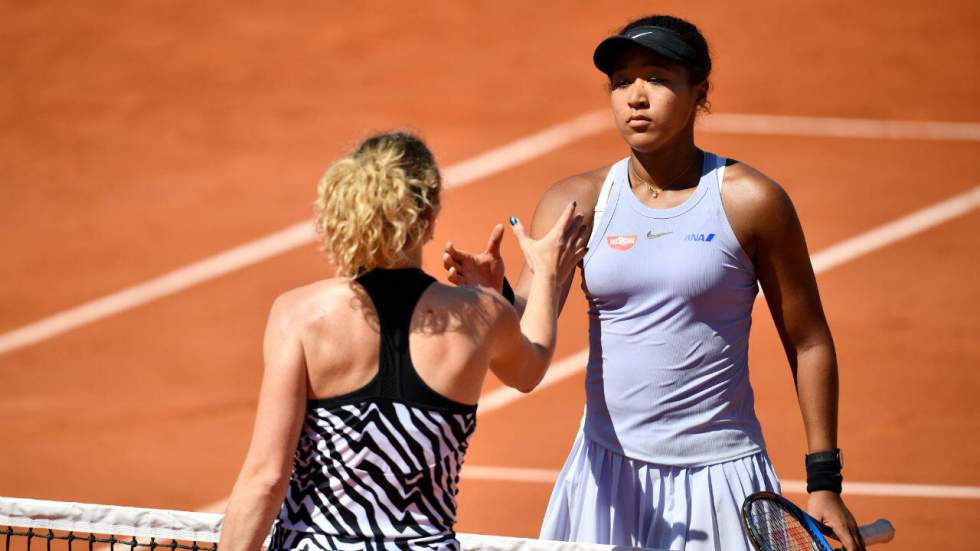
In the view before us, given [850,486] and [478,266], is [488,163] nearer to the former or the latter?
[850,486]

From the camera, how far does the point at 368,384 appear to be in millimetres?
2758

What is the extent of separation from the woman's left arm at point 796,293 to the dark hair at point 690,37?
37cm

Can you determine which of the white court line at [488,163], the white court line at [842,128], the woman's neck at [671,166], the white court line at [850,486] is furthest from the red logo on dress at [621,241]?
the white court line at [842,128]

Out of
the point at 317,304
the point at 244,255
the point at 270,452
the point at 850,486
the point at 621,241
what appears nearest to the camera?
the point at 270,452

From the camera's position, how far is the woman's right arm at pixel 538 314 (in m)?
2.93

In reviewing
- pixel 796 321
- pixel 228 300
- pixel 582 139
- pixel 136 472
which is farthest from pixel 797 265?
pixel 582 139

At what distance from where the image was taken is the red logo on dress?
3582mm

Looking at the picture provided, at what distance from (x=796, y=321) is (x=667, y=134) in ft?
2.24

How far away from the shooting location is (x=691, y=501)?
3.50m

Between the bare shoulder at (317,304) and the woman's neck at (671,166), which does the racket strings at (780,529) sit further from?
the bare shoulder at (317,304)

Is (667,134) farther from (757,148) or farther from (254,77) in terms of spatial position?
(254,77)

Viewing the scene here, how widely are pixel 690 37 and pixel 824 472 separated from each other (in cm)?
136

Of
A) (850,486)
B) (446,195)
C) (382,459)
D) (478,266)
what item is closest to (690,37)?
(478,266)

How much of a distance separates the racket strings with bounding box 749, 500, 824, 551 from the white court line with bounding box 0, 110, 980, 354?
7.67m
